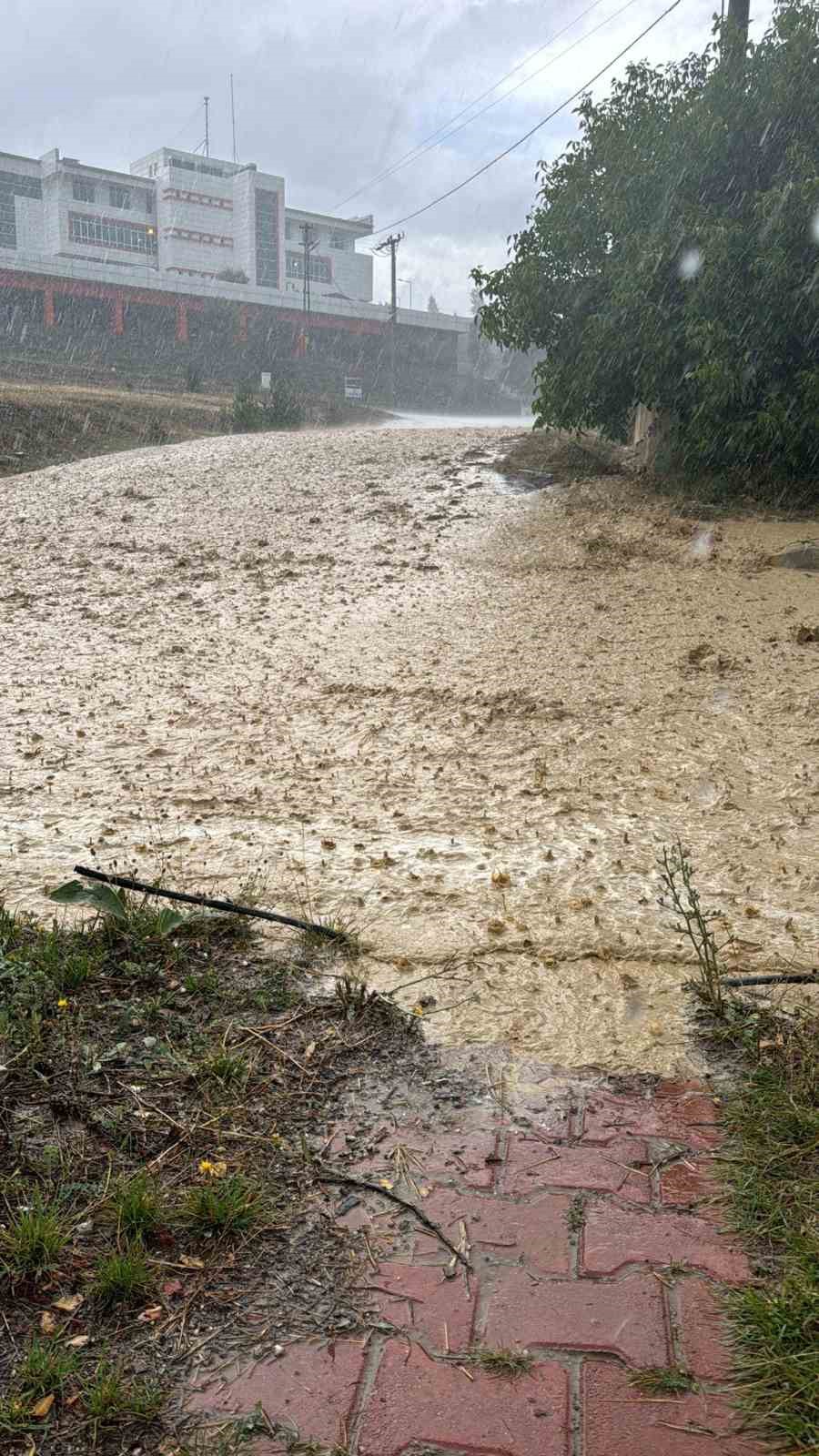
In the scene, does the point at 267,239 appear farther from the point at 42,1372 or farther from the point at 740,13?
the point at 42,1372

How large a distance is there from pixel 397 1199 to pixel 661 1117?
0.68 m

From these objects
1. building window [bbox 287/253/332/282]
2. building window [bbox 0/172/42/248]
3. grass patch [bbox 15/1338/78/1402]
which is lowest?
grass patch [bbox 15/1338/78/1402]

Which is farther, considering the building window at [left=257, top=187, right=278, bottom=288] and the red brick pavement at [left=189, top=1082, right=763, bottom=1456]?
the building window at [left=257, top=187, right=278, bottom=288]

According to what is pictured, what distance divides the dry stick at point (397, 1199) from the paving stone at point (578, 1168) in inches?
7.5

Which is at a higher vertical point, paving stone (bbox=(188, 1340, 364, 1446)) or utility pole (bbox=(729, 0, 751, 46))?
utility pole (bbox=(729, 0, 751, 46))

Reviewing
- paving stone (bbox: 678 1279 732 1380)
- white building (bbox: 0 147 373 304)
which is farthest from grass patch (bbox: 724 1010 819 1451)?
white building (bbox: 0 147 373 304)

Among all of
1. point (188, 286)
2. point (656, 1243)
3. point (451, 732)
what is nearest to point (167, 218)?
point (188, 286)

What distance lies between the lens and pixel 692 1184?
226 cm

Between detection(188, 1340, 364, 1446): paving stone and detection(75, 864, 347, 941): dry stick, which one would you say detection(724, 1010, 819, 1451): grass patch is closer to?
detection(188, 1340, 364, 1446): paving stone

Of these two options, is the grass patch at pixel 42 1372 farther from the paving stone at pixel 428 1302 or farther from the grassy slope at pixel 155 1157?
the paving stone at pixel 428 1302

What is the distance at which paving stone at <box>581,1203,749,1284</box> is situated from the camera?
2.03m

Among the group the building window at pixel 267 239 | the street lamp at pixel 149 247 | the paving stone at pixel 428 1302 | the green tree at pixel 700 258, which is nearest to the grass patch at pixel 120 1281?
the paving stone at pixel 428 1302

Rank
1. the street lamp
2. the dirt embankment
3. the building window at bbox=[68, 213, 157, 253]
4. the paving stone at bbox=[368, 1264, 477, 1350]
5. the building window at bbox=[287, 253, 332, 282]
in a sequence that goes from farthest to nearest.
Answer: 1. the building window at bbox=[287, 253, 332, 282]
2. the street lamp
3. the building window at bbox=[68, 213, 157, 253]
4. the dirt embankment
5. the paving stone at bbox=[368, 1264, 477, 1350]

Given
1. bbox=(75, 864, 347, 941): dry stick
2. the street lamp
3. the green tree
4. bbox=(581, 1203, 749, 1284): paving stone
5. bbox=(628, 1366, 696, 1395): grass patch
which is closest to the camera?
bbox=(628, 1366, 696, 1395): grass patch
